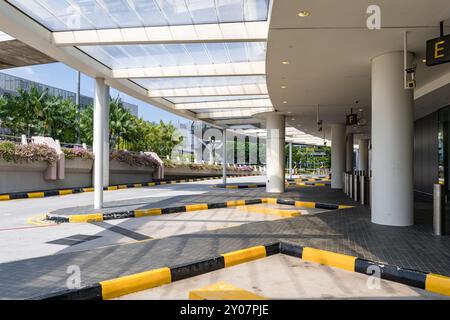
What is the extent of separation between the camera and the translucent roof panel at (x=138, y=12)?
870 centimetres

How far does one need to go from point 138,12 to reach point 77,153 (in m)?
13.1

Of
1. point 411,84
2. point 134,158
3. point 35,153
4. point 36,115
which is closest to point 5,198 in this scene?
point 35,153

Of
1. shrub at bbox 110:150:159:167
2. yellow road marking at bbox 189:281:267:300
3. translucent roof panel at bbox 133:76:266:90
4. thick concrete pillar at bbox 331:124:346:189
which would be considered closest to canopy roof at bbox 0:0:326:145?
translucent roof panel at bbox 133:76:266:90

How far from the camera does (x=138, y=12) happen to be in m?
9.26

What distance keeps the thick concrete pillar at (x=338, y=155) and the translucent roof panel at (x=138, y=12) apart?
48.9 ft

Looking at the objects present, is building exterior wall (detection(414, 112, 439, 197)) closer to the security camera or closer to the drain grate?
the security camera

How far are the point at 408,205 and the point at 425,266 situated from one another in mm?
3646

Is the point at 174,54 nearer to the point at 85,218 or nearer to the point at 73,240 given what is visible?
the point at 85,218

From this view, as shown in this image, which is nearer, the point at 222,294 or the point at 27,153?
the point at 222,294

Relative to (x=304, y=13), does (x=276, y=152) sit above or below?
below

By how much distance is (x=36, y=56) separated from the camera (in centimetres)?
2030

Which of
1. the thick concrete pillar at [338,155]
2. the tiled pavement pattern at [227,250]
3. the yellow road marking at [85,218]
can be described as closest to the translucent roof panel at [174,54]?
the yellow road marking at [85,218]

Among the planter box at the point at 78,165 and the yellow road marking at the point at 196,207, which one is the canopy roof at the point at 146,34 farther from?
the planter box at the point at 78,165

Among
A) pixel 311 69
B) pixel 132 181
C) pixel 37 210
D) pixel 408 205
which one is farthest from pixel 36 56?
pixel 408 205
